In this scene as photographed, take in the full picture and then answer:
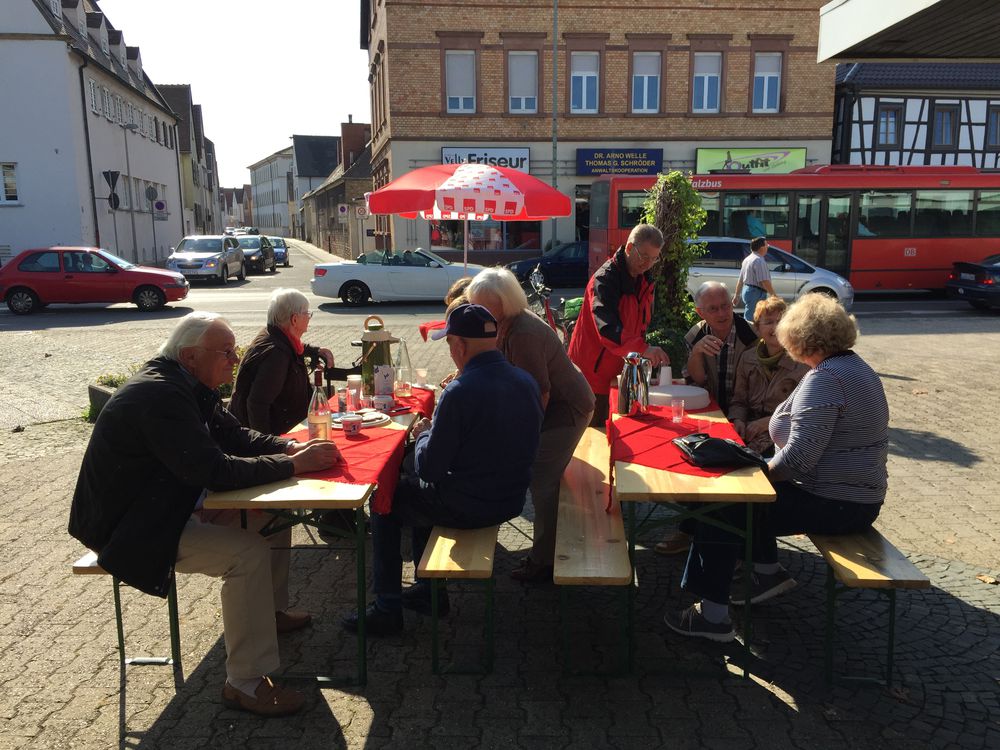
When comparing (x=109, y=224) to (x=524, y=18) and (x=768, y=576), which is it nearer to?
(x=524, y=18)

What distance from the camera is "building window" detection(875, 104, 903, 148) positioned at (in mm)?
30469

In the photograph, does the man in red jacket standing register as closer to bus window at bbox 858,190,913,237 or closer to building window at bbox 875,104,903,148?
bus window at bbox 858,190,913,237

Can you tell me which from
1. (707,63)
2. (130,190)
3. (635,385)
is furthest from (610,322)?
(130,190)

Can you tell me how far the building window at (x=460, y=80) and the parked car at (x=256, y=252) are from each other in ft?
34.1

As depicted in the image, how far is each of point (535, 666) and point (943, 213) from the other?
2004 centimetres

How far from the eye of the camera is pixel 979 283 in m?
17.6

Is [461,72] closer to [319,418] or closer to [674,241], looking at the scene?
[674,241]

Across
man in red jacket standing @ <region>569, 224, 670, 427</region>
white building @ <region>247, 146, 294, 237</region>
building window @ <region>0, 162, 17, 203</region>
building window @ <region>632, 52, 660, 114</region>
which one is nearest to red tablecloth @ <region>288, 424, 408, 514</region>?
man in red jacket standing @ <region>569, 224, 670, 427</region>

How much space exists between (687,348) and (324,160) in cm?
8530

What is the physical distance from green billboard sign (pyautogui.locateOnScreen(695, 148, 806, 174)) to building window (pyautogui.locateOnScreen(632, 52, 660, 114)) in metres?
2.38

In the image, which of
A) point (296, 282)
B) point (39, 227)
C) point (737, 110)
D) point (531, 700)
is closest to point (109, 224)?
point (39, 227)

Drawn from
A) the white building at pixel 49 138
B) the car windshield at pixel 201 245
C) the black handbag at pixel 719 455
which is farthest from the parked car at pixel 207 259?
the black handbag at pixel 719 455

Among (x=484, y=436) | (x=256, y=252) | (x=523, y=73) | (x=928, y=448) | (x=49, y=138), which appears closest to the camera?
(x=484, y=436)

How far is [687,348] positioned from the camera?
20.5 feet
